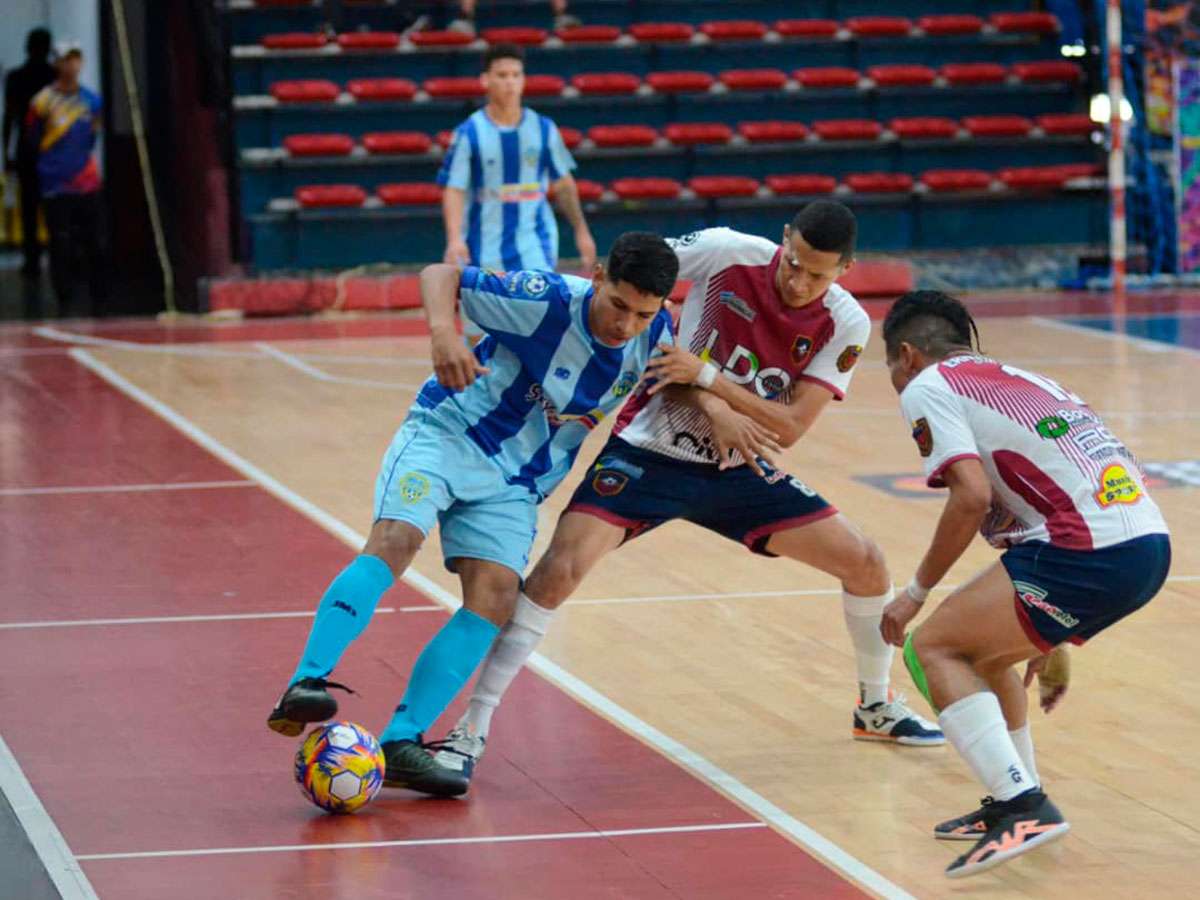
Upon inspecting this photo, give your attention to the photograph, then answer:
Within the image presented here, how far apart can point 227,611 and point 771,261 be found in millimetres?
2831

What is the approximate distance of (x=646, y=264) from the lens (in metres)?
5.48

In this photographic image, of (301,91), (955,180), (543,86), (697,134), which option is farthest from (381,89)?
(955,180)

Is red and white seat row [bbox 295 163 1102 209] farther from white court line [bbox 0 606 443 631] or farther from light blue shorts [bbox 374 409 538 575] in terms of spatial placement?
light blue shorts [bbox 374 409 538 575]

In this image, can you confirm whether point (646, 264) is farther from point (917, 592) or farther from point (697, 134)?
point (697, 134)

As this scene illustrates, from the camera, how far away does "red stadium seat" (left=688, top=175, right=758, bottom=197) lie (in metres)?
20.8

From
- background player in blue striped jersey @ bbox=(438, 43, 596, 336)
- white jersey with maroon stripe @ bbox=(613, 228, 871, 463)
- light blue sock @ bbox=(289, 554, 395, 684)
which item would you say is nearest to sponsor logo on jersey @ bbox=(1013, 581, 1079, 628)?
white jersey with maroon stripe @ bbox=(613, 228, 871, 463)

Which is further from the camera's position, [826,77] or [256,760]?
[826,77]

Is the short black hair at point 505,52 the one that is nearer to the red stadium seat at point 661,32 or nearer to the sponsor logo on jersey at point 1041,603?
the sponsor logo on jersey at point 1041,603

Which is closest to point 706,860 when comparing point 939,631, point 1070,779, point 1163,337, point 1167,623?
point 939,631

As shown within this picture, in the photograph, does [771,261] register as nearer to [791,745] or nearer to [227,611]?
[791,745]

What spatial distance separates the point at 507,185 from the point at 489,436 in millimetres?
7364

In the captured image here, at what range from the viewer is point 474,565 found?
579cm

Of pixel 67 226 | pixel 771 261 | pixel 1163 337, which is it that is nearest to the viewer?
pixel 771 261

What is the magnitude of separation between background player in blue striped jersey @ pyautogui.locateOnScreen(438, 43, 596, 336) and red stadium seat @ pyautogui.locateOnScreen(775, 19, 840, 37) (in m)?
8.90
